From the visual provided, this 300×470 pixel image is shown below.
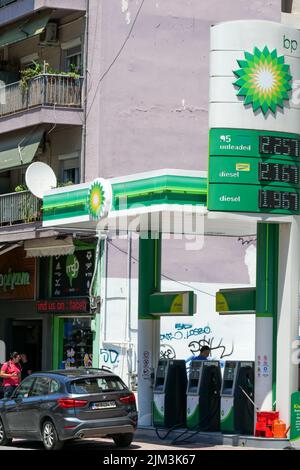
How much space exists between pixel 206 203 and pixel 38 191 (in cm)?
1117

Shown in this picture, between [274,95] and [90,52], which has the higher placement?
[90,52]

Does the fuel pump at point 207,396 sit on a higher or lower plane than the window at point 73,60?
lower

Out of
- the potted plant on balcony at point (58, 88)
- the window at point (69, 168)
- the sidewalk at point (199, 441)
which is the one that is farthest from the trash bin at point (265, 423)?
the potted plant on balcony at point (58, 88)

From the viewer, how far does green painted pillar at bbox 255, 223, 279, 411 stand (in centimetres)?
2317

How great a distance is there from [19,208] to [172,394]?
40.7 ft

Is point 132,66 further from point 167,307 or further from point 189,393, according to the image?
point 189,393

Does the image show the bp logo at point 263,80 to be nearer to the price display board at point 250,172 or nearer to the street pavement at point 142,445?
the price display board at point 250,172

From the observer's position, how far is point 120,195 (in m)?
24.4

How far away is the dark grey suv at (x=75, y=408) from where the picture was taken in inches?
853

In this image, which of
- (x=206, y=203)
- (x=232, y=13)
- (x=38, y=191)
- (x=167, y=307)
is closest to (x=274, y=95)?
(x=206, y=203)

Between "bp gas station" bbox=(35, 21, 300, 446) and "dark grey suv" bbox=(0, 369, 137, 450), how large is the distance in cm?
240

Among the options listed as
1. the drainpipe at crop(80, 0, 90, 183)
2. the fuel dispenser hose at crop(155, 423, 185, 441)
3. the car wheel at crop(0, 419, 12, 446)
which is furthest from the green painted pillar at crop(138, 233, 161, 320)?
the drainpipe at crop(80, 0, 90, 183)

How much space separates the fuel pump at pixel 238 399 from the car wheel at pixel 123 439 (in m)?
2.05

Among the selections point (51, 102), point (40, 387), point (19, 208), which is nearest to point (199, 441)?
point (40, 387)
